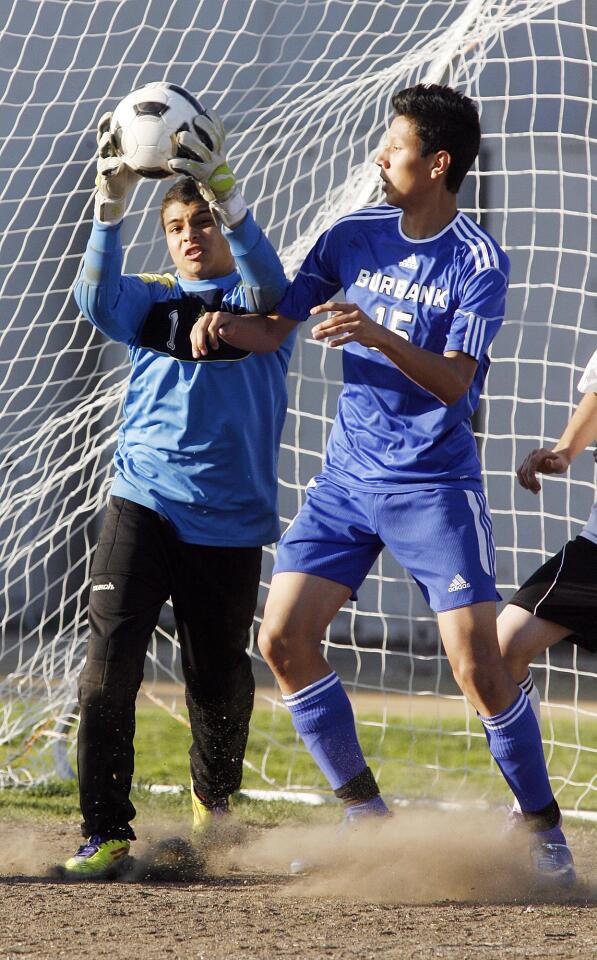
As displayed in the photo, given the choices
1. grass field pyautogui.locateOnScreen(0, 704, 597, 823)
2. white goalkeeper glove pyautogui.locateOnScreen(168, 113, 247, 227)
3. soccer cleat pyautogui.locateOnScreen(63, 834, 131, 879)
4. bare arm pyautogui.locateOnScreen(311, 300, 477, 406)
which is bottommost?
grass field pyautogui.locateOnScreen(0, 704, 597, 823)

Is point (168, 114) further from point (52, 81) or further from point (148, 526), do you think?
point (52, 81)

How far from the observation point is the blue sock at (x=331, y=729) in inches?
136

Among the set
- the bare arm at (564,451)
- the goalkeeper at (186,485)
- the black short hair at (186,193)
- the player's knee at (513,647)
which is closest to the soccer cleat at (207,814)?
the goalkeeper at (186,485)

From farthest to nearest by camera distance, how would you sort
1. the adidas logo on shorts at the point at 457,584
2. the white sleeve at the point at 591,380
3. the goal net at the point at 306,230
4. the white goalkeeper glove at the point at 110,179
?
1. the goal net at the point at 306,230
2. the white sleeve at the point at 591,380
3. the white goalkeeper glove at the point at 110,179
4. the adidas logo on shorts at the point at 457,584

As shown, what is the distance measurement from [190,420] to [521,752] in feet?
4.45

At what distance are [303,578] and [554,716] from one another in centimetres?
418

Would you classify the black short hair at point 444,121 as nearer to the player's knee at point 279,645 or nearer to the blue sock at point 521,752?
the player's knee at point 279,645

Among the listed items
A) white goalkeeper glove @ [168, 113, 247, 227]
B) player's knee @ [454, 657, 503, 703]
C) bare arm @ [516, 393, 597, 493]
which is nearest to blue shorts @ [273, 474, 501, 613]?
player's knee @ [454, 657, 503, 703]

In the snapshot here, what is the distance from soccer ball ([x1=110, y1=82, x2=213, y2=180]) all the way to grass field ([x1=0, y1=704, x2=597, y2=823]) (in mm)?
2436

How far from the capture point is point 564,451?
3828mm

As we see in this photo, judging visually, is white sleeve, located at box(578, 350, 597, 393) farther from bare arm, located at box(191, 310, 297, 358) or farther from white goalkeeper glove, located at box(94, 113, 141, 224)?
white goalkeeper glove, located at box(94, 113, 141, 224)

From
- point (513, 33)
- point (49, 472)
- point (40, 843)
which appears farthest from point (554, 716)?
point (513, 33)

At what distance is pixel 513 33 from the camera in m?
8.45

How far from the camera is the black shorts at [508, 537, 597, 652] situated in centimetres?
387
